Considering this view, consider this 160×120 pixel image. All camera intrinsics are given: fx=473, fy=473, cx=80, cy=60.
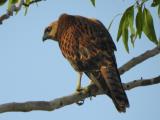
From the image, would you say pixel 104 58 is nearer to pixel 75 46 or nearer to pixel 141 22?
pixel 75 46

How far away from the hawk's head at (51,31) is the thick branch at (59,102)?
8.29 ft

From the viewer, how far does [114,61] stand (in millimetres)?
6242

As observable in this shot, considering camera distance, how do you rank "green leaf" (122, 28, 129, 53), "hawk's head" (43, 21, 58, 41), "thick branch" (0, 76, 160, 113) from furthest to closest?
"hawk's head" (43, 21, 58, 41) → "green leaf" (122, 28, 129, 53) → "thick branch" (0, 76, 160, 113)

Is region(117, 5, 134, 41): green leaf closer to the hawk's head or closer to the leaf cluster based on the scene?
the leaf cluster

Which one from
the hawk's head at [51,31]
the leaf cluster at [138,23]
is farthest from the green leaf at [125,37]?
the hawk's head at [51,31]

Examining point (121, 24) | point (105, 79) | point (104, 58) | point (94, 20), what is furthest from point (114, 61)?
point (94, 20)

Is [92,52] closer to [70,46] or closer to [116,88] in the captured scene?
[70,46]

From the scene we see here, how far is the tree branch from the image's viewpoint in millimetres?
4120

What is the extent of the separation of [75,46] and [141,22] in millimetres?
1667

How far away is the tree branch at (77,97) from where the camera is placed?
4.12 meters

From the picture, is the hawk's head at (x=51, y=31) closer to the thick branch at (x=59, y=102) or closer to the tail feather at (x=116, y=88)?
the thick branch at (x=59, y=102)

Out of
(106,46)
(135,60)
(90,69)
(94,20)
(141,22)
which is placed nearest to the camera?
(141,22)

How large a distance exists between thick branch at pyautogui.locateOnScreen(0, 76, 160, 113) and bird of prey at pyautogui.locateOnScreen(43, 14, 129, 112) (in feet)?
0.53

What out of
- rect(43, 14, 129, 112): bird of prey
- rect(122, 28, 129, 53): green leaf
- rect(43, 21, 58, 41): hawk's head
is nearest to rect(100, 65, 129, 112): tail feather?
rect(43, 14, 129, 112): bird of prey
